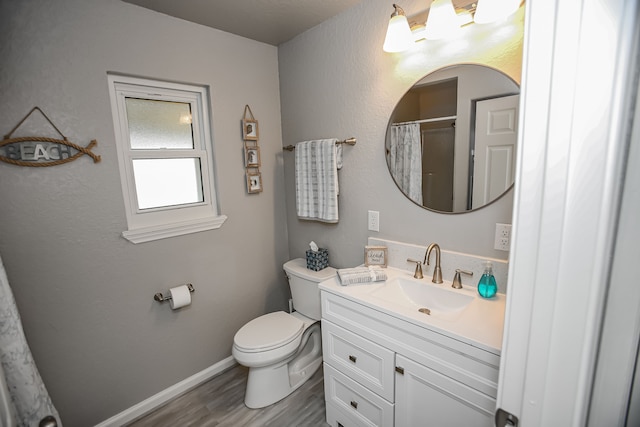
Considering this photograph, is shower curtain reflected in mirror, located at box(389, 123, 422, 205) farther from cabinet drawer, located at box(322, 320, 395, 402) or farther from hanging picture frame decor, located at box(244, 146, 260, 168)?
hanging picture frame decor, located at box(244, 146, 260, 168)

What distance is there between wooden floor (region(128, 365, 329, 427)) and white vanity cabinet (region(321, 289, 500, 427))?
233 mm

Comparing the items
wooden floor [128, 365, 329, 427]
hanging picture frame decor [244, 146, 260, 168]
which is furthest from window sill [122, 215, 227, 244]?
wooden floor [128, 365, 329, 427]

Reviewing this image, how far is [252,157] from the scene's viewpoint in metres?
2.23

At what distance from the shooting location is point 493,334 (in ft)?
3.54

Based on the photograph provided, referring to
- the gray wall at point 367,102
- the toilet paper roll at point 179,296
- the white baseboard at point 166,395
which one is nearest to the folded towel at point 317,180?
the gray wall at point 367,102

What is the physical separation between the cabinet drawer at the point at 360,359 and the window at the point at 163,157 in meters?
1.14

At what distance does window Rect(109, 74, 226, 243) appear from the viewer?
176 centimetres

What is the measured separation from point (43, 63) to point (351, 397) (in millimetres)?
2300

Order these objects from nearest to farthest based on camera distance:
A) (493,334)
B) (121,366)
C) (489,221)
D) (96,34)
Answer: (493,334) → (489,221) → (96,34) → (121,366)

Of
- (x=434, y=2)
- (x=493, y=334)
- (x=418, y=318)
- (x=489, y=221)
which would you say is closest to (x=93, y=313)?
(x=418, y=318)

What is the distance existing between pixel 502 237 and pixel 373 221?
0.72 m

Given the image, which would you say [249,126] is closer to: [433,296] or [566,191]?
[433,296]

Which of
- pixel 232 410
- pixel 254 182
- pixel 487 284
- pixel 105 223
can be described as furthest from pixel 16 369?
pixel 487 284

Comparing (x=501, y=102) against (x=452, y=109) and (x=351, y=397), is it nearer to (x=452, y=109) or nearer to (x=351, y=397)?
(x=452, y=109)
